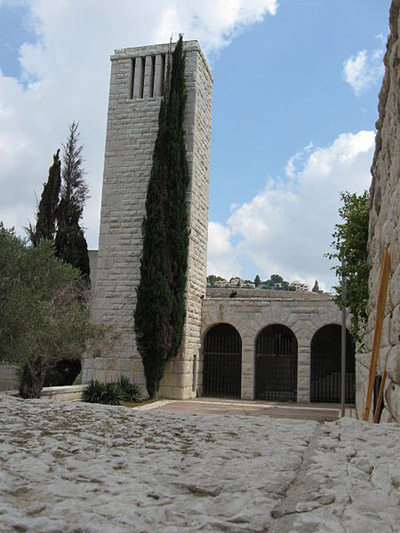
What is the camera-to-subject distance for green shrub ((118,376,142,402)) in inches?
499

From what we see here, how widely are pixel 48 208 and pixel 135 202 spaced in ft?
12.0

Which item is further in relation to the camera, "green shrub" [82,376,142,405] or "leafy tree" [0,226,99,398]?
"green shrub" [82,376,142,405]

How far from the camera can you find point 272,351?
17156 mm

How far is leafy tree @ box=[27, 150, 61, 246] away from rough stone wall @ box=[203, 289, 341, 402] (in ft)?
20.5

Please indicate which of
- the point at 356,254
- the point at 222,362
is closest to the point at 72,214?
the point at 222,362

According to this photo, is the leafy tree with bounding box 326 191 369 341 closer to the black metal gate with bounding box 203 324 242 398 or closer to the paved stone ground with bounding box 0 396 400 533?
the paved stone ground with bounding box 0 396 400 533

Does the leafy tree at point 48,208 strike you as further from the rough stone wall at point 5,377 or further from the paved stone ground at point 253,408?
the paved stone ground at point 253,408

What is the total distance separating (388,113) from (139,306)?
10.4 metres

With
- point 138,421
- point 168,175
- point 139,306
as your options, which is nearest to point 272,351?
point 139,306

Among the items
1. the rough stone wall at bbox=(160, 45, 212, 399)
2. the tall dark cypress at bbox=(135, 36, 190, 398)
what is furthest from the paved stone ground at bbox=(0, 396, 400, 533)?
the rough stone wall at bbox=(160, 45, 212, 399)

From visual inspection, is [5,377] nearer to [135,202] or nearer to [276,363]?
[135,202]

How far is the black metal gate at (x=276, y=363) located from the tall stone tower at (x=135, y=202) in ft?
9.15

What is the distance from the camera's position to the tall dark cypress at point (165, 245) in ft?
43.9

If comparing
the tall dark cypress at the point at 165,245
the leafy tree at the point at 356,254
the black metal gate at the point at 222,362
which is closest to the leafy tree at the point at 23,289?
the leafy tree at the point at 356,254
